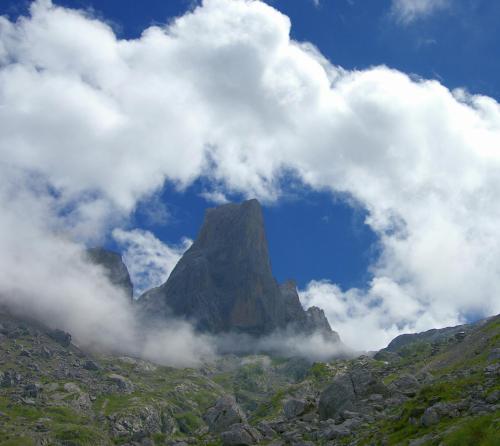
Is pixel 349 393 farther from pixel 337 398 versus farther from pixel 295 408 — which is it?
pixel 295 408

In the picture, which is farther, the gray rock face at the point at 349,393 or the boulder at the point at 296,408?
the boulder at the point at 296,408

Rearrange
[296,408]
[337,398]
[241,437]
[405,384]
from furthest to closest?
[296,408], [405,384], [337,398], [241,437]

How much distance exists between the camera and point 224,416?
305 feet

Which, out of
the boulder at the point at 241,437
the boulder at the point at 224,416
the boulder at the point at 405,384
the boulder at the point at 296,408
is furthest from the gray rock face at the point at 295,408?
the boulder at the point at 405,384

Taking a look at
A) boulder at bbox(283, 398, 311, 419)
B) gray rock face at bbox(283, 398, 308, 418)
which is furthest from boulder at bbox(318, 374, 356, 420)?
gray rock face at bbox(283, 398, 308, 418)

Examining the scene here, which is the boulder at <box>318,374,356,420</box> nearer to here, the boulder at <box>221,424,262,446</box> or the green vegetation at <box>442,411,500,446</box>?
the boulder at <box>221,424,262,446</box>

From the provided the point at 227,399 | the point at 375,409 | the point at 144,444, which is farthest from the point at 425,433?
the point at 144,444

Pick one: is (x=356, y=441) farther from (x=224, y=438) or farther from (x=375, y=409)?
(x=224, y=438)

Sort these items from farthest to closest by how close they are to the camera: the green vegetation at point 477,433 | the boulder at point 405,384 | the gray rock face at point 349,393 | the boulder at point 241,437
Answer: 1. the boulder at point 405,384
2. the gray rock face at point 349,393
3. the boulder at point 241,437
4. the green vegetation at point 477,433

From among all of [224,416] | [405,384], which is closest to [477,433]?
[405,384]

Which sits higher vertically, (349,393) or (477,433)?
(349,393)

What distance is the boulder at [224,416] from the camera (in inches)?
3585

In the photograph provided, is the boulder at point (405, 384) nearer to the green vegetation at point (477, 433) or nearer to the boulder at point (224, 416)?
the boulder at point (224, 416)

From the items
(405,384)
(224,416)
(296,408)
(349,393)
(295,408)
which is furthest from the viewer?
(224,416)
